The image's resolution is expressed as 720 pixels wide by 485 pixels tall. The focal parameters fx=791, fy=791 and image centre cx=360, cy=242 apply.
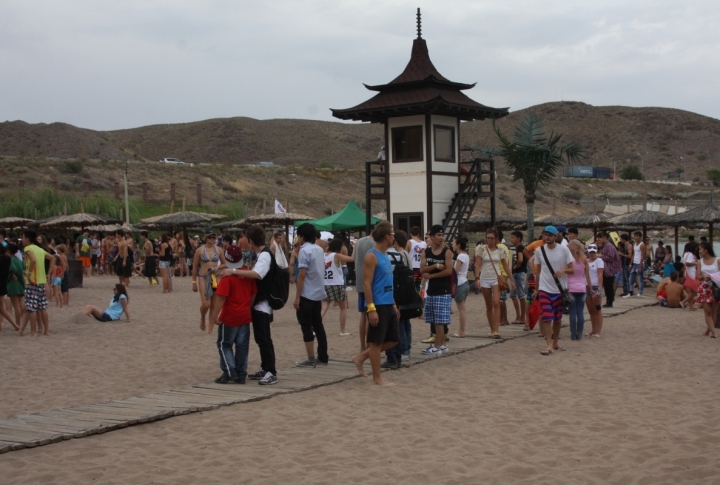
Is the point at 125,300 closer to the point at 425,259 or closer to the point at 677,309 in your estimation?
the point at 425,259

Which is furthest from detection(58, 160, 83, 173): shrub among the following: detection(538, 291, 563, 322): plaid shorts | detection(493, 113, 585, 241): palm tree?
detection(538, 291, 563, 322): plaid shorts

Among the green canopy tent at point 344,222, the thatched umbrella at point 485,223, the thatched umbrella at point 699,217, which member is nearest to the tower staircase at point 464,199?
the thatched umbrella at point 485,223

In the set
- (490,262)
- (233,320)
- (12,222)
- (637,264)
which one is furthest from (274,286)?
(12,222)

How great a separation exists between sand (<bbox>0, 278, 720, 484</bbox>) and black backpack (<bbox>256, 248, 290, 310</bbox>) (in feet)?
3.47

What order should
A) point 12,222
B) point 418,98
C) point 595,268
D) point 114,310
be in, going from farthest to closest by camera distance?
point 12,222
point 418,98
point 114,310
point 595,268

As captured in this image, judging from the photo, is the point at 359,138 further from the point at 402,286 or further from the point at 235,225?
the point at 402,286

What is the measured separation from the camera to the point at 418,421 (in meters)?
7.05

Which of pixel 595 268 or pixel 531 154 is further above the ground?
pixel 531 154

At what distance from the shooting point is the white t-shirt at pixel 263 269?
8.26 m

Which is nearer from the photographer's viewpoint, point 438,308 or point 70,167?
point 438,308

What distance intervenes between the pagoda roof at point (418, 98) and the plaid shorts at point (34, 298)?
1112 cm

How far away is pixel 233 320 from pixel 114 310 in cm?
778

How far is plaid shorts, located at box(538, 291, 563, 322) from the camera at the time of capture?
1074cm

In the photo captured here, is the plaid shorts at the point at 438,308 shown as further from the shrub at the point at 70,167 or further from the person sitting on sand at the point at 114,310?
the shrub at the point at 70,167
